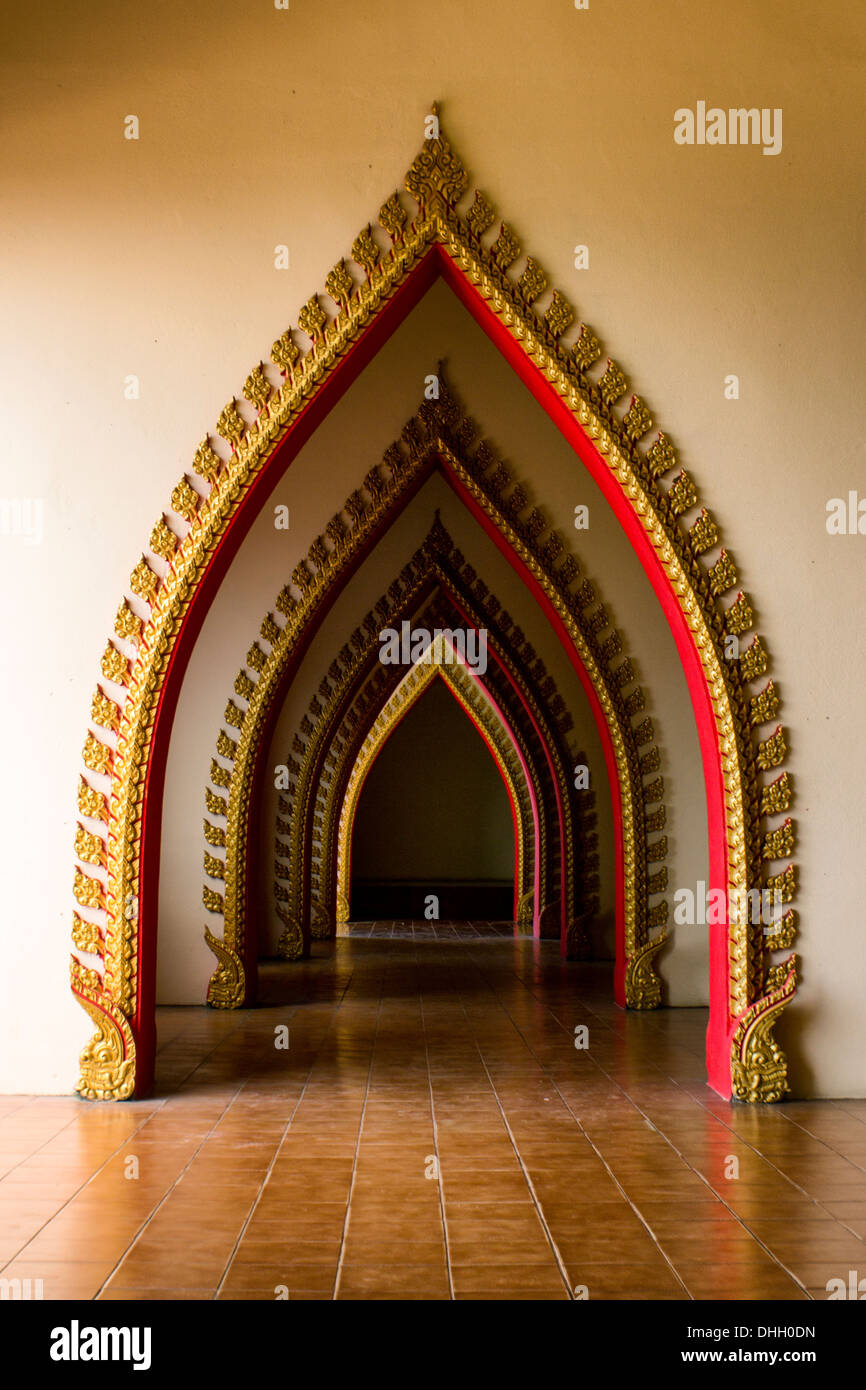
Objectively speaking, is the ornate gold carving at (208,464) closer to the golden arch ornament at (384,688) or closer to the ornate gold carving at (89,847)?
the ornate gold carving at (89,847)

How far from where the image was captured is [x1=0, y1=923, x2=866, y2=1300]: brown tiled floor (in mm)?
3107

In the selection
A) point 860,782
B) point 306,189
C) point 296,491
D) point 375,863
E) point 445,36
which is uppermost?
point 445,36

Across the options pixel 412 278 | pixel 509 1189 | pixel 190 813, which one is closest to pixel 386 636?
pixel 190 813

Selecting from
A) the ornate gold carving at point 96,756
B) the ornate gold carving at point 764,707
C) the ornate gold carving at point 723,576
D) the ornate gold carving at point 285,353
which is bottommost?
the ornate gold carving at point 96,756

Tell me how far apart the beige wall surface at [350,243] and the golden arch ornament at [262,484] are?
0.10 m

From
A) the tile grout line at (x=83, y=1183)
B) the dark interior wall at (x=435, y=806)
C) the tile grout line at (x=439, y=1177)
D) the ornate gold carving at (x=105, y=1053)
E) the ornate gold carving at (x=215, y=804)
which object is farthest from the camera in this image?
the dark interior wall at (x=435, y=806)

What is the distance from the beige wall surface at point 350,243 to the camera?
513 centimetres

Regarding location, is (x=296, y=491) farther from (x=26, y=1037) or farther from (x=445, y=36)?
(x=26, y=1037)

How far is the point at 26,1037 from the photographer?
500 cm

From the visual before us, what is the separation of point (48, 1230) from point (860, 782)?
3.48m

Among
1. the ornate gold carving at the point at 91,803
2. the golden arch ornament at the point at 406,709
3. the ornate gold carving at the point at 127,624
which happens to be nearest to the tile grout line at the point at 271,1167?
the ornate gold carving at the point at 91,803

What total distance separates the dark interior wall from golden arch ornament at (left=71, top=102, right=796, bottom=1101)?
13032 millimetres

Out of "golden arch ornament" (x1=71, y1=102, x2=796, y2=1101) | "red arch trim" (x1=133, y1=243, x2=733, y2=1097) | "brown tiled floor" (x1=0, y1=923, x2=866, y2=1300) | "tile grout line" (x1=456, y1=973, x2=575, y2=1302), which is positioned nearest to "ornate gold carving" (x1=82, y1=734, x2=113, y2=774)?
"golden arch ornament" (x1=71, y1=102, x2=796, y2=1101)

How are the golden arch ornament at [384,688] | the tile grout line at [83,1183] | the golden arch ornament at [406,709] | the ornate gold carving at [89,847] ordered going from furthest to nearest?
the golden arch ornament at [406,709] → the golden arch ornament at [384,688] → the ornate gold carving at [89,847] → the tile grout line at [83,1183]
